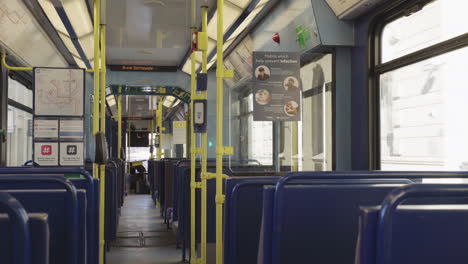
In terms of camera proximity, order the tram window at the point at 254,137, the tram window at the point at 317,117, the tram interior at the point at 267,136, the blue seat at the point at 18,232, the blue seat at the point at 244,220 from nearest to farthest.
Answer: the blue seat at the point at 18,232 < the tram interior at the point at 267,136 < the blue seat at the point at 244,220 < the tram window at the point at 317,117 < the tram window at the point at 254,137

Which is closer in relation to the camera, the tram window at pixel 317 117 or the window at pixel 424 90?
the window at pixel 424 90

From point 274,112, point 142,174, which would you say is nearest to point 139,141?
point 142,174

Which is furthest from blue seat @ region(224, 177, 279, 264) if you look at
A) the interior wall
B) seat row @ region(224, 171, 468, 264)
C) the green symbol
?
the interior wall

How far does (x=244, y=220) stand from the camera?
301cm

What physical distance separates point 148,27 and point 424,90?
3.44 m

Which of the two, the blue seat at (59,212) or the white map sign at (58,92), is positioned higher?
the white map sign at (58,92)

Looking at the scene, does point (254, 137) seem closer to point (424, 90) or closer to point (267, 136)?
point (267, 136)

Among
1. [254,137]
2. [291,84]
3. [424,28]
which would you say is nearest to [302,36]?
[291,84]

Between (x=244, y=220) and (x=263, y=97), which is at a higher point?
(x=263, y=97)

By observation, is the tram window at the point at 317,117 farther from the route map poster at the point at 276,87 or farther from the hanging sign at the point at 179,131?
the hanging sign at the point at 179,131

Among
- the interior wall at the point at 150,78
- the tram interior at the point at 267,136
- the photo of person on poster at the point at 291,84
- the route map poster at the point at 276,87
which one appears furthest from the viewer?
the interior wall at the point at 150,78

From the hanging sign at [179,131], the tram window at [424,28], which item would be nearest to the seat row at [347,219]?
the tram window at [424,28]

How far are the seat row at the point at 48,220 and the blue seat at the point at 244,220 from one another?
2.42 ft

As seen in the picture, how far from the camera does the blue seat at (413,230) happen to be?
1.41m
